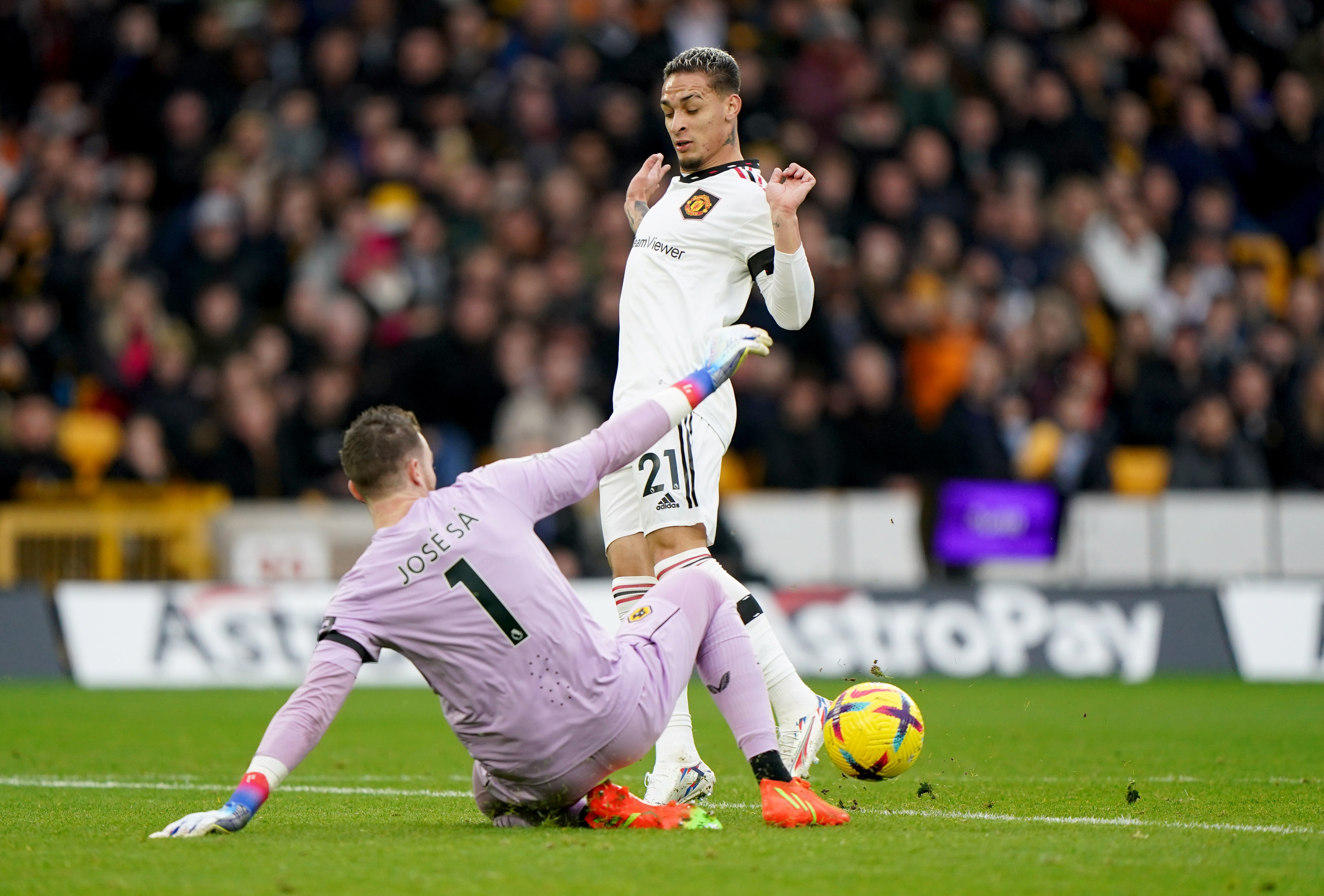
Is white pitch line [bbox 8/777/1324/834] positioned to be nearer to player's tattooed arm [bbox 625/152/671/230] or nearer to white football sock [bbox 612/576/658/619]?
white football sock [bbox 612/576/658/619]

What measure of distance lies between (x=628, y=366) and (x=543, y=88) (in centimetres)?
1168

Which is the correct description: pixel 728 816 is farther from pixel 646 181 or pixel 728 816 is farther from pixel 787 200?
pixel 646 181

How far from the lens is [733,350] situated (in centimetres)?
567

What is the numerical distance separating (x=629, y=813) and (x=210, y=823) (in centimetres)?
136

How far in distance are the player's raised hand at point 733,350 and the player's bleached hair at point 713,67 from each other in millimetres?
1535

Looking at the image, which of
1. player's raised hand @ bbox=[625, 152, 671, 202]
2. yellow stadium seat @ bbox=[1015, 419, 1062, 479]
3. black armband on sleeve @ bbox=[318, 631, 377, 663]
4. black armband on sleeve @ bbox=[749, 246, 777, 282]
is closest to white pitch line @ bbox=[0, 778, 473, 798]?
black armband on sleeve @ bbox=[318, 631, 377, 663]

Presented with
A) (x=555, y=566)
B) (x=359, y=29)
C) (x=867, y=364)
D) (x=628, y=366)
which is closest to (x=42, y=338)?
(x=359, y=29)

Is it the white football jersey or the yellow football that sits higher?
the white football jersey

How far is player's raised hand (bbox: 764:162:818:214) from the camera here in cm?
640

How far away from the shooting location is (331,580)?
14.0 metres

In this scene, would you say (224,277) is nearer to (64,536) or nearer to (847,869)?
(64,536)

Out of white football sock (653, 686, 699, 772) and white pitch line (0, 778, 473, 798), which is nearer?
white football sock (653, 686, 699, 772)

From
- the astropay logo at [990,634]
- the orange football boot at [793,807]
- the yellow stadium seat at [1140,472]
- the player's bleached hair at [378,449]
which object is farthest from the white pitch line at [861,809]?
the yellow stadium seat at [1140,472]

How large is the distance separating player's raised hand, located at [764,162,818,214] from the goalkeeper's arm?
92.5 inches
